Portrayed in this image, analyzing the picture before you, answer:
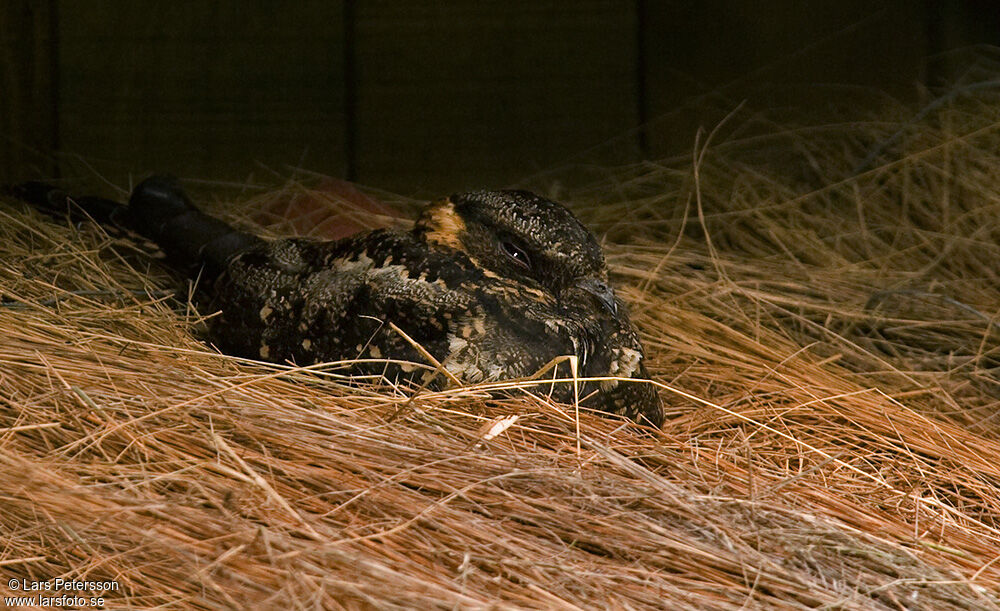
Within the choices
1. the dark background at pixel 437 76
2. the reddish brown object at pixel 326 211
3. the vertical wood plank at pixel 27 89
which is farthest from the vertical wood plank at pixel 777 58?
the vertical wood plank at pixel 27 89

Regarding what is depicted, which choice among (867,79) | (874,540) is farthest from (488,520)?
(867,79)

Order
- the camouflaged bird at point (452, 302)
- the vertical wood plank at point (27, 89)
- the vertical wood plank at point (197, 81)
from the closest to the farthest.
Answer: the camouflaged bird at point (452, 302) < the vertical wood plank at point (27, 89) < the vertical wood plank at point (197, 81)

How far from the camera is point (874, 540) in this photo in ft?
4.35

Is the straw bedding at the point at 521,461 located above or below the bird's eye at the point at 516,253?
below

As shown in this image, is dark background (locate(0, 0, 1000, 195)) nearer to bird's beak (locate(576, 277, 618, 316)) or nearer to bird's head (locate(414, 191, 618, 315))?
bird's head (locate(414, 191, 618, 315))

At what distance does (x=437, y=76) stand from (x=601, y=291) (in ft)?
4.75

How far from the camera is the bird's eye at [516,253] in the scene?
2014 mm

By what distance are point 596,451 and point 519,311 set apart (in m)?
0.40

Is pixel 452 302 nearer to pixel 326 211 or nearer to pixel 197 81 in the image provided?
pixel 326 211

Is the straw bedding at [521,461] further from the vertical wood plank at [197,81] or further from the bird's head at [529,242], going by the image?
the vertical wood plank at [197,81]

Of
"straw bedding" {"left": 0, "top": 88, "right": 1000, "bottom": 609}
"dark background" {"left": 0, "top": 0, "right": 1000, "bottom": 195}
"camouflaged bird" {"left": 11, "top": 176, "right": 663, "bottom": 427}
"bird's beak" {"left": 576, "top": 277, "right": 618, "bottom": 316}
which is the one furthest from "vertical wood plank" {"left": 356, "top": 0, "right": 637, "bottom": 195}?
"bird's beak" {"left": 576, "top": 277, "right": 618, "bottom": 316}

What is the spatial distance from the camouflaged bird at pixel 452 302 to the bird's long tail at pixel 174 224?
2 centimetres

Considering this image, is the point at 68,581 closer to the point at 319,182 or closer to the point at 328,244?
the point at 328,244

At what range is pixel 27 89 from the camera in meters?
2.94
